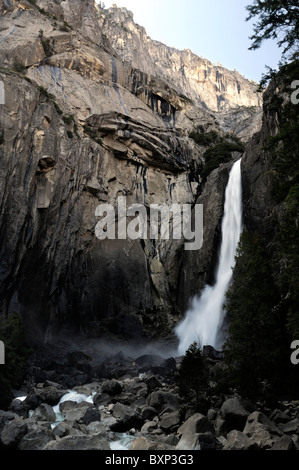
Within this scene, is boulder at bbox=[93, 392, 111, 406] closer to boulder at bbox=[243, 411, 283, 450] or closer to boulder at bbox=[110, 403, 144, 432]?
boulder at bbox=[110, 403, 144, 432]

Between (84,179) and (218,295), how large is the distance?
17303mm

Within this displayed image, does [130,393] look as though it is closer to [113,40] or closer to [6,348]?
[6,348]

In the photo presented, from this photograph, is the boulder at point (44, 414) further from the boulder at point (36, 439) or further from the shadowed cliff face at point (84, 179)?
the shadowed cliff face at point (84, 179)

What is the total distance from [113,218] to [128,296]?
846cm

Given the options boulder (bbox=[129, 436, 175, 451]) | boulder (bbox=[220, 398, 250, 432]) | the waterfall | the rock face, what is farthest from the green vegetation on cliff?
the rock face

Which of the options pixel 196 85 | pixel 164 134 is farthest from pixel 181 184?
pixel 196 85

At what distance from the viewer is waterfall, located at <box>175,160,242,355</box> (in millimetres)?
30594

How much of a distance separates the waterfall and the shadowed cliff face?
1572 mm

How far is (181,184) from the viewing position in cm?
4438

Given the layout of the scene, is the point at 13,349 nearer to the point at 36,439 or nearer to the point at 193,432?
the point at 36,439

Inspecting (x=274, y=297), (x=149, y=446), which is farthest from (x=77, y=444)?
(x=274, y=297)

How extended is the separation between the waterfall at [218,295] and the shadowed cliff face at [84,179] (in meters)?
1.57

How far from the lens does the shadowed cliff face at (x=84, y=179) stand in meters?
28.0
